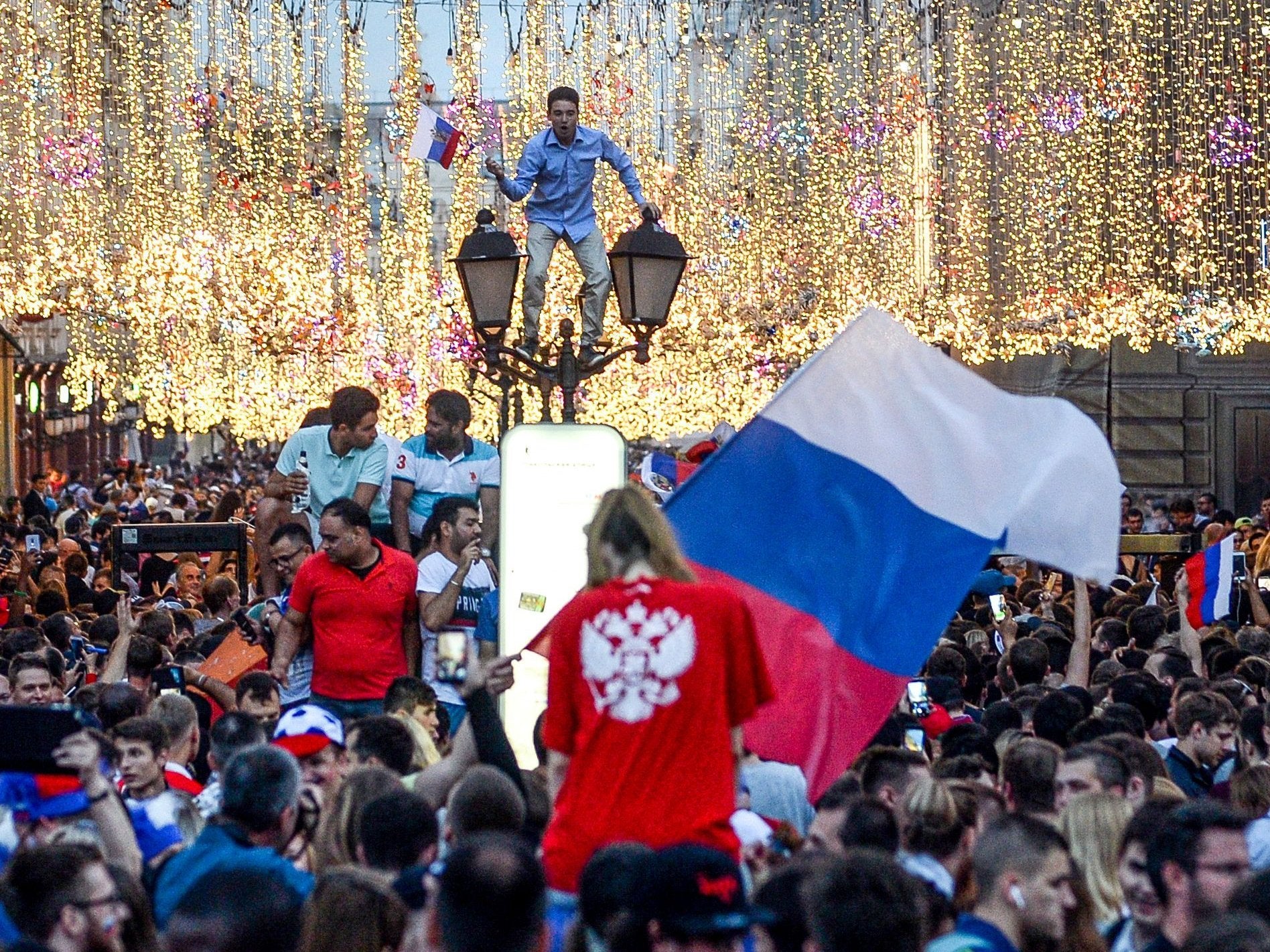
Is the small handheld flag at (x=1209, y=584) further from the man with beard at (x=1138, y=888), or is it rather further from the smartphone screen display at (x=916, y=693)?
the man with beard at (x=1138, y=888)

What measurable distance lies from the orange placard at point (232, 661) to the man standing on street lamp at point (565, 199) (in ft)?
9.71

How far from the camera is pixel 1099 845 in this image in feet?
21.2

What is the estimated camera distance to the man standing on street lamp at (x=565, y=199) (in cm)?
1338

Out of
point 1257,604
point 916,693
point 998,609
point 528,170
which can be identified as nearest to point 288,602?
point 916,693

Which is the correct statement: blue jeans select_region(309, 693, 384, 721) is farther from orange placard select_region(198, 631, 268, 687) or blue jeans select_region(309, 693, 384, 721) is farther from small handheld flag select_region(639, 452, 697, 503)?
small handheld flag select_region(639, 452, 697, 503)

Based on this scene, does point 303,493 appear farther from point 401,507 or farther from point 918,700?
point 918,700

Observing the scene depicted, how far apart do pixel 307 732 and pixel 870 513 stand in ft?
6.85

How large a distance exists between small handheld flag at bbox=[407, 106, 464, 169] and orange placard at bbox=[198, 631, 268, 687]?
9.31 m

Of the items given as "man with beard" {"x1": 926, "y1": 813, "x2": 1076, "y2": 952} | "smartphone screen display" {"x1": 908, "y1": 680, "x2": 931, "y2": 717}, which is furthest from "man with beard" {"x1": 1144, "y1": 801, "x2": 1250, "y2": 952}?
"smartphone screen display" {"x1": 908, "y1": 680, "x2": 931, "y2": 717}

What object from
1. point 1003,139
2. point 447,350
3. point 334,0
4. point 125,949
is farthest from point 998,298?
point 125,949

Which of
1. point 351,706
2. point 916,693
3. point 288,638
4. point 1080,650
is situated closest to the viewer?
point 916,693

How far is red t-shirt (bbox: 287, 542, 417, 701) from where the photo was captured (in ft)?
33.5

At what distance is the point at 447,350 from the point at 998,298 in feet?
40.4

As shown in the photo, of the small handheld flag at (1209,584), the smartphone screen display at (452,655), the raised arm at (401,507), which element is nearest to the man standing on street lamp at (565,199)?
the raised arm at (401,507)
